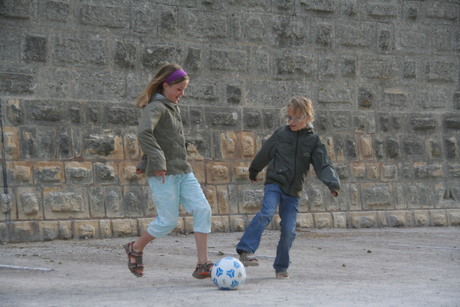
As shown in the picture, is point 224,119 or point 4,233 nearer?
point 4,233

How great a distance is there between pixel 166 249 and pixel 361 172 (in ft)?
12.7

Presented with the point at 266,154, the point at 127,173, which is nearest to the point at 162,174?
the point at 266,154

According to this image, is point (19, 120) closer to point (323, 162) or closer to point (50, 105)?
point (50, 105)

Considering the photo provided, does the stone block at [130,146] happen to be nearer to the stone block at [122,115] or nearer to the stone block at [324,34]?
the stone block at [122,115]

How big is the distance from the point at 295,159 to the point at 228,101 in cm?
386

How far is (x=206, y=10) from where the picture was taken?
10852mm

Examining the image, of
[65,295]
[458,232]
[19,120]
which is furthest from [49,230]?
[458,232]

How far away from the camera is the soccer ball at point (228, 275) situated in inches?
238

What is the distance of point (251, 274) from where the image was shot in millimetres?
7199

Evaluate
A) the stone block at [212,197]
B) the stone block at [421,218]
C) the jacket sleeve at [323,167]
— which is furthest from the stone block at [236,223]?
the jacket sleeve at [323,167]

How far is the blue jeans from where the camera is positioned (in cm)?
701

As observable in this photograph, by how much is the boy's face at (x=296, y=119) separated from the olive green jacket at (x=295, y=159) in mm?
57

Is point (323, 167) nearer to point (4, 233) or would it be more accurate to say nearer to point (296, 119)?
point (296, 119)

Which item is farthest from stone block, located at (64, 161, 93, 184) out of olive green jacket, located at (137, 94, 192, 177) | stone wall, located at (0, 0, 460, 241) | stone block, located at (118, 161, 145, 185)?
olive green jacket, located at (137, 94, 192, 177)
